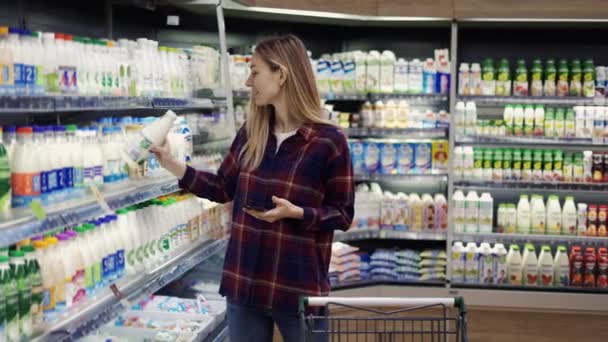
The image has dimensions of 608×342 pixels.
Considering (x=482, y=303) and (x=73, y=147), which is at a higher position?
(x=73, y=147)

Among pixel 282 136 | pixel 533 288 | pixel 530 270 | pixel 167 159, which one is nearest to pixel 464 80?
pixel 530 270

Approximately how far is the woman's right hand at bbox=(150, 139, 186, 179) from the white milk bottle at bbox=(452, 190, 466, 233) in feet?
13.2

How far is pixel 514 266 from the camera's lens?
705 centimetres

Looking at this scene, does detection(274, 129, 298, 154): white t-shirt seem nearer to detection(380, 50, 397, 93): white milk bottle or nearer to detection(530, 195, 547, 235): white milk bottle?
detection(380, 50, 397, 93): white milk bottle

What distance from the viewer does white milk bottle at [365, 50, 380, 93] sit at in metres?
7.04

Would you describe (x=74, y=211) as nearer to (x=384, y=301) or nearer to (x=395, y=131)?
(x=384, y=301)

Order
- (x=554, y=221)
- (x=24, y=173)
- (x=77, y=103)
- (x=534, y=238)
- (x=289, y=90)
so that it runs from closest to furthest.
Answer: (x=24, y=173) → (x=77, y=103) → (x=289, y=90) → (x=534, y=238) → (x=554, y=221)

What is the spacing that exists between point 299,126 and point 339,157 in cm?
19

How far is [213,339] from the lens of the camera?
436cm

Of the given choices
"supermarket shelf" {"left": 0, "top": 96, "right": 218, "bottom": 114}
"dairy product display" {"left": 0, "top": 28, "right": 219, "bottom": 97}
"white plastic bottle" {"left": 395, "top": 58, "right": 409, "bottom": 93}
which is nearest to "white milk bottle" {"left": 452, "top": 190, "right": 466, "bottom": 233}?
"white plastic bottle" {"left": 395, "top": 58, "right": 409, "bottom": 93}

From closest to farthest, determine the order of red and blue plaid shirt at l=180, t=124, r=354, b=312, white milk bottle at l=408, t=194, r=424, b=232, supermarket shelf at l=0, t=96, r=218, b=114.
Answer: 1. supermarket shelf at l=0, t=96, r=218, b=114
2. red and blue plaid shirt at l=180, t=124, r=354, b=312
3. white milk bottle at l=408, t=194, r=424, b=232

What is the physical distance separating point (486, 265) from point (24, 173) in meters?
5.04

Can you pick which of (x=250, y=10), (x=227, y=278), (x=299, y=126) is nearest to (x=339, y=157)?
(x=299, y=126)

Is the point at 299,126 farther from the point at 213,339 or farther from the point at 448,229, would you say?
the point at 448,229
